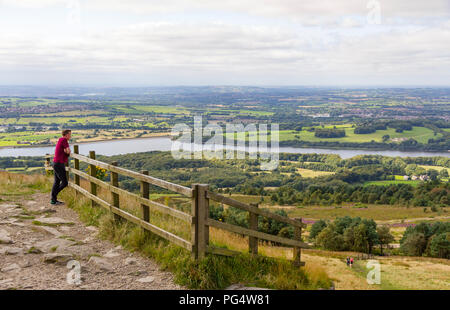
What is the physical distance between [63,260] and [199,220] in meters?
2.47

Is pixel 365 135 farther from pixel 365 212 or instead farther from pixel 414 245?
pixel 414 245

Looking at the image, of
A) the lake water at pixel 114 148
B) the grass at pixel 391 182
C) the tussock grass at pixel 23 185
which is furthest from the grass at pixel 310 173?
the tussock grass at pixel 23 185

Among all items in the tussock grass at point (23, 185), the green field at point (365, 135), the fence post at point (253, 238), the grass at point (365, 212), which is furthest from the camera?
the green field at point (365, 135)

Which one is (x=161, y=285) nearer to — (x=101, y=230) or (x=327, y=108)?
(x=101, y=230)

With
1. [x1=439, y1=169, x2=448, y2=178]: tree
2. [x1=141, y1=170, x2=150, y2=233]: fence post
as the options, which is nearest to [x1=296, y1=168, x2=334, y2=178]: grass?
[x1=439, y1=169, x2=448, y2=178]: tree

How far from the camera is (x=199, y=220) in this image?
5.75m

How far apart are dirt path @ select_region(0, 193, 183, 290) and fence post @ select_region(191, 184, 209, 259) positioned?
594 millimetres

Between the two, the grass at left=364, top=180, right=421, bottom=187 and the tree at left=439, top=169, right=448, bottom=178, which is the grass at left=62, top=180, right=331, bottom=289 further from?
the tree at left=439, top=169, right=448, bottom=178

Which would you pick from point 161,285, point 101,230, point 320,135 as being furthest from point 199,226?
point 320,135

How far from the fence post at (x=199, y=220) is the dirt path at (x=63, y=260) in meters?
0.59

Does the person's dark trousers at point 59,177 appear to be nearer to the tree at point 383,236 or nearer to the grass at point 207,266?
the grass at point 207,266

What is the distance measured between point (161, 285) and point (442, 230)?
63287 mm

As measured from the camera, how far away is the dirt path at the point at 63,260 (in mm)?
5520

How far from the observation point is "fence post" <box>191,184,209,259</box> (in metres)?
5.66
